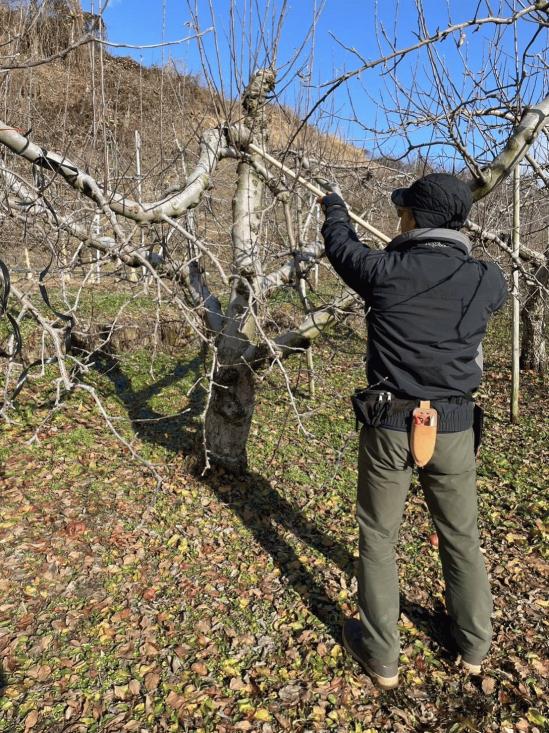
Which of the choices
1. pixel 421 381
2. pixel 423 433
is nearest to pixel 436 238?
pixel 421 381

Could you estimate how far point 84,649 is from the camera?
8.20 ft

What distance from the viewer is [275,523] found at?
12.0 feet

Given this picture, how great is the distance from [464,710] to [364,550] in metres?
0.86

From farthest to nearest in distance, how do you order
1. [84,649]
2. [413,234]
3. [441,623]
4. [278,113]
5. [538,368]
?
1. [538,368]
2. [278,113]
3. [441,623]
4. [84,649]
5. [413,234]

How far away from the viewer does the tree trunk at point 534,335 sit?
21.1ft

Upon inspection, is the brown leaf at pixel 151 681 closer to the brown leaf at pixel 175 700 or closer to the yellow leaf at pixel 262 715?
the brown leaf at pixel 175 700

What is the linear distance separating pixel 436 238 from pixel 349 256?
347mm

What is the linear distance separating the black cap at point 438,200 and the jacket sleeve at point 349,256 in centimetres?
25

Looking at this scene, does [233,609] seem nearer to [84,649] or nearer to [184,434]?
[84,649]

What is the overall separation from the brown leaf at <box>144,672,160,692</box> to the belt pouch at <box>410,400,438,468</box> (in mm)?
1643

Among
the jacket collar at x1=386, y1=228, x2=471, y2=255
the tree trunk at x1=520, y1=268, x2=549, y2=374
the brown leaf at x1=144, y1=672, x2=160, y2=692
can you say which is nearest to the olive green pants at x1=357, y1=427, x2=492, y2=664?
the jacket collar at x1=386, y1=228, x2=471, y2=255

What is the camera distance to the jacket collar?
6.42 ft

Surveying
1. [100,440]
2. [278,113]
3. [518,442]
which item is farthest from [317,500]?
[278,113]

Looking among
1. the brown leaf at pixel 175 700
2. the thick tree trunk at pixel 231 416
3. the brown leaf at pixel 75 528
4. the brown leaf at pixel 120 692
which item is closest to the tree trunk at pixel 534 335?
the thick tree trunk at pixel 231 416
